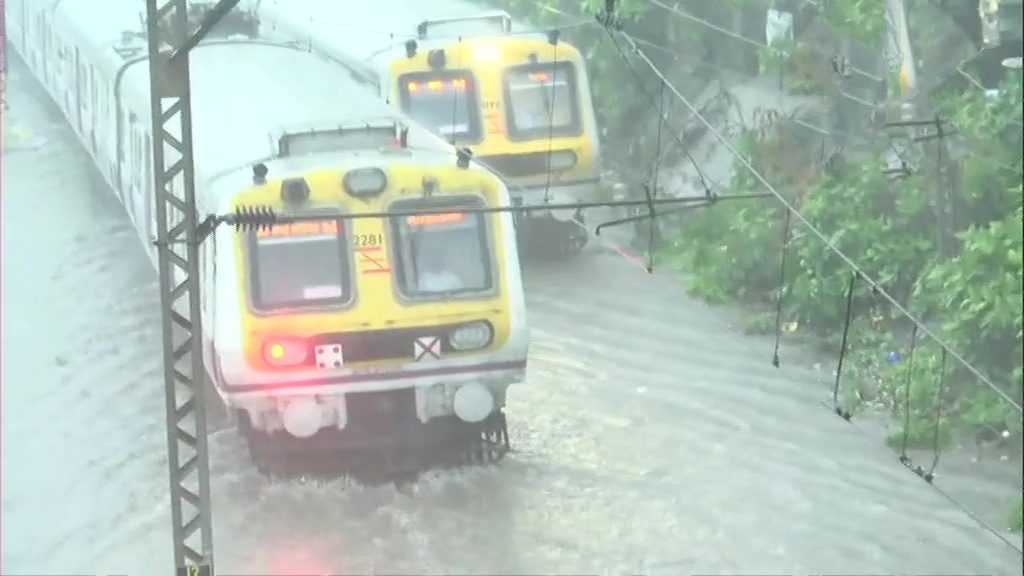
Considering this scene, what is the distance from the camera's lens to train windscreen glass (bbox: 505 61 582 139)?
7375 mm

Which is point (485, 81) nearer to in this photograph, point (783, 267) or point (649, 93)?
point (783, 267)

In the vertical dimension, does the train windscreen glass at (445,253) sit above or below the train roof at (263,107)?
below

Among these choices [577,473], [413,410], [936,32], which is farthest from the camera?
[936,32]

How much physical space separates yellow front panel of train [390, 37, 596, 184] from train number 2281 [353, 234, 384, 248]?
1.39 metres

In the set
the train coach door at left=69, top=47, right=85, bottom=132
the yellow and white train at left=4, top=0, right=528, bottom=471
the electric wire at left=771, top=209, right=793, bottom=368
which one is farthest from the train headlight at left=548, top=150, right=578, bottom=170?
the train coach door at left=69, top=47, right=85, bottom=132

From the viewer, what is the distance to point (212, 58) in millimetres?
6859

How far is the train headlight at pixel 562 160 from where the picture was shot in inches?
293

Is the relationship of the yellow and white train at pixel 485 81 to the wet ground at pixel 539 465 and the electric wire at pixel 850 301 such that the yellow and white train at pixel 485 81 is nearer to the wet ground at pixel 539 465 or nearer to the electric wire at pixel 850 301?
the electric wire at pixel 850 301

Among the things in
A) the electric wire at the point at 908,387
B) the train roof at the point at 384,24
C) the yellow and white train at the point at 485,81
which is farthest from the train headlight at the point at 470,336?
the train roof at the point at 384,24

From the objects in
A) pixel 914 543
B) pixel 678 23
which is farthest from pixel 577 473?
pixel 678 23

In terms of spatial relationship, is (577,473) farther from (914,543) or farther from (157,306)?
(157,306)

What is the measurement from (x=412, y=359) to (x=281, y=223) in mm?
654

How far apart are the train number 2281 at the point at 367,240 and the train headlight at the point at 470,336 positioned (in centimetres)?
41

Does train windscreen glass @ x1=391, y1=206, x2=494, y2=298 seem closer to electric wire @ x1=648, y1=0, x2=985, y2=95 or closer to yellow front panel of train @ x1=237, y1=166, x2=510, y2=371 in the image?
yellow front panel of train @ x1=237, y1=166, x2=510, y2=371
